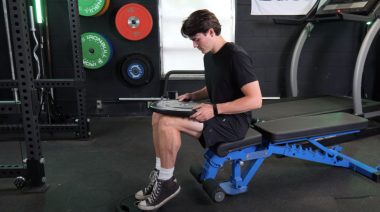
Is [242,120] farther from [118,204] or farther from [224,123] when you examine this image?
[118,204]

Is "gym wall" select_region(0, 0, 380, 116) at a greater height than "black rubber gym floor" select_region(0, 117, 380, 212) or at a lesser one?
greater

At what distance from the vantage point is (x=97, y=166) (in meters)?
2.49

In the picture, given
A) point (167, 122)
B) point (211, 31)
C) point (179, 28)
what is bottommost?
point (167, 122)

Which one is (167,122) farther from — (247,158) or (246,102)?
(247,158)

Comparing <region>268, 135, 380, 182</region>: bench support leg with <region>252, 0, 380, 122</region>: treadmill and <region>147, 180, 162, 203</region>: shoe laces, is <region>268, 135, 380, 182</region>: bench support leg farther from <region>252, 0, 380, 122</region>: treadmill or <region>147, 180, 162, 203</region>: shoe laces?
<region>147, 180, 162, 203</region>: shoe laces

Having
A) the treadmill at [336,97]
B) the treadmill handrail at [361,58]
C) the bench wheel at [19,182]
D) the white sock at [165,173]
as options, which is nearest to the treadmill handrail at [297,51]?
the treadmill at [336,97]

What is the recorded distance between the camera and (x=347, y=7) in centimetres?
324

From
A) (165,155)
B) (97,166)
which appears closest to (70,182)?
(97,166)

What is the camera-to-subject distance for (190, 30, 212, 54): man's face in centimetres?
171

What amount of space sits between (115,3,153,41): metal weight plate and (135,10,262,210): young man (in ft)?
5.79

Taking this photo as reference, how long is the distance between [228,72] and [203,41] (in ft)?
0.72

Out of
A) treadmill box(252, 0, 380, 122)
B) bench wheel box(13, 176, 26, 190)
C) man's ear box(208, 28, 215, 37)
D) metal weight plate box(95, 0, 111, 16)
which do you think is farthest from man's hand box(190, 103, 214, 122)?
metal weight plate box(95, 0, 111, 16)

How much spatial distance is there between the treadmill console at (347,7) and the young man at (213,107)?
186 cm

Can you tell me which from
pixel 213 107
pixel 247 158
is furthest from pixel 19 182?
pixel 247 158
